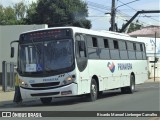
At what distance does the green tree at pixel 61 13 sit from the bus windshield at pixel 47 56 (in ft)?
133

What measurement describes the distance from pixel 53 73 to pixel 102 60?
395cm

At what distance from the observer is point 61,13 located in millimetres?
60344

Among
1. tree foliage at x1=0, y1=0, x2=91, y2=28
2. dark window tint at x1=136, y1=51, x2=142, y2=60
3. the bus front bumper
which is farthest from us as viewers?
tree foliage at x1=0, y1=0, x2=91, y2=28

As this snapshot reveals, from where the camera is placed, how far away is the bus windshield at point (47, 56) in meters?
19.2

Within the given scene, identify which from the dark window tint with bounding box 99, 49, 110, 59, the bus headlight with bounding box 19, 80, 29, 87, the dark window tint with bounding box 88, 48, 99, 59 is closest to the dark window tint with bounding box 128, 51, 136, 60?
the dark window tint with bounding box 99, 49, 110, 59

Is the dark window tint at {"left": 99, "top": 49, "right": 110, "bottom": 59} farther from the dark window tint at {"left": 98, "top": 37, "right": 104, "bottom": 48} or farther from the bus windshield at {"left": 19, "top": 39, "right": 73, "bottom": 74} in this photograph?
the bus windshield at {"left": 19, "top": 39, "right": 73, "bottom": 74}

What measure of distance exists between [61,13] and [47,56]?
4138 centimetres

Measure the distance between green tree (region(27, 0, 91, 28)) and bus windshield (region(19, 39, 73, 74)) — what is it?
40465 mm

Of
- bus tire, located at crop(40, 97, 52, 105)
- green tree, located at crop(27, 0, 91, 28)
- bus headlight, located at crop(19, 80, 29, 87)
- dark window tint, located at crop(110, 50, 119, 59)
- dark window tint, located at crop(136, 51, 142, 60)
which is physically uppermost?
green tree, located at crop(27, 0, 91, 28)

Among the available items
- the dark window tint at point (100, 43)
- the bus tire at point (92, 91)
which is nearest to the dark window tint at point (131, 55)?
the dark window tint at point (100, 43)

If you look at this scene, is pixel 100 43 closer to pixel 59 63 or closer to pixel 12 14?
pixel 59 63

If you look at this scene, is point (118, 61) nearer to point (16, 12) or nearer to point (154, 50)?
point (154, 50)

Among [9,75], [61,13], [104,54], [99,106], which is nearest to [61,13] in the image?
[61,13]

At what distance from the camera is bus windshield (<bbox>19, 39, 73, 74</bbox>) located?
Result: 19.2m
